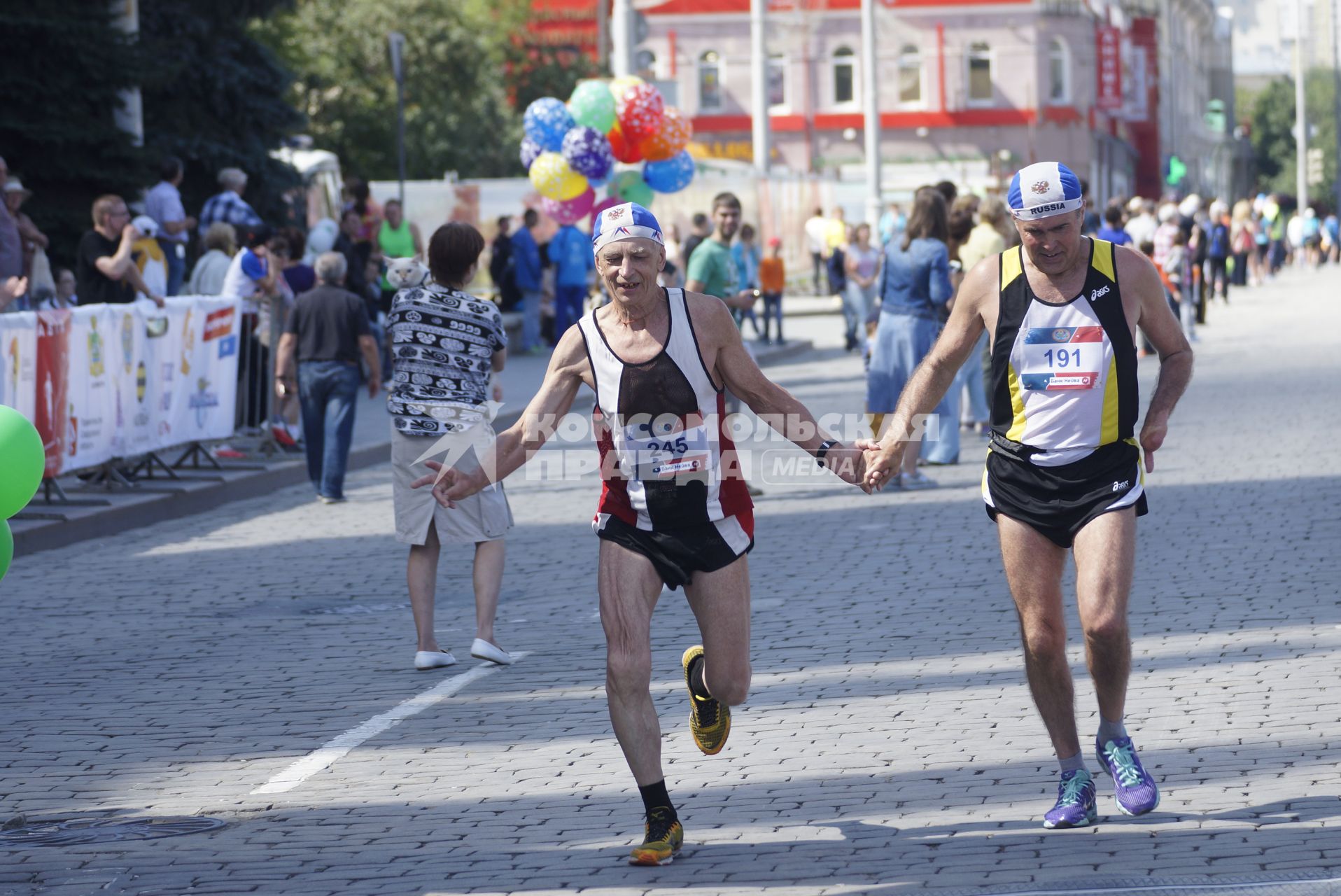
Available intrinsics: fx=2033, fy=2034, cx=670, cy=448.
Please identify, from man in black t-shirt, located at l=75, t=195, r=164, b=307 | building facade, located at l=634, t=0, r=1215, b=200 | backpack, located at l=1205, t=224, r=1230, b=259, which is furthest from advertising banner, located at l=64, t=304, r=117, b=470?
building facade, located at l=634, t=0, r=1215, b=200

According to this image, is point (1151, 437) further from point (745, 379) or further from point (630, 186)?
point (630, 186)

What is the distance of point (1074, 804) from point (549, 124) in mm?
17570

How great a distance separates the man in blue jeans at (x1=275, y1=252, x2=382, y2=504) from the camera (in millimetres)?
13234

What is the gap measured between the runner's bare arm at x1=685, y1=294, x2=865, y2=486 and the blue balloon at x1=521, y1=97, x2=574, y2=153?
16.7 meters

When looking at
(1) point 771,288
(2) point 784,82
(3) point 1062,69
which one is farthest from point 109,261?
(3) point 1062,69

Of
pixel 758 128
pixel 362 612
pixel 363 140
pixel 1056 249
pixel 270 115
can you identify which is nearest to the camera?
pixel 1056 249

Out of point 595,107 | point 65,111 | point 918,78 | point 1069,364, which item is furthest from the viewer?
point 918,78

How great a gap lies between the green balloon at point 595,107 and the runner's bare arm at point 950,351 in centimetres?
1615

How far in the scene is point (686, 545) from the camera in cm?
569

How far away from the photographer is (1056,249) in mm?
5672

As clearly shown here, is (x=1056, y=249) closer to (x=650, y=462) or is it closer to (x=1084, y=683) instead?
(x=650, y=462)

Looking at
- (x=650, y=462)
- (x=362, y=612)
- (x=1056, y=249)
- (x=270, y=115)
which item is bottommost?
(x=362, y=612)

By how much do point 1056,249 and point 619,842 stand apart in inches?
81.3

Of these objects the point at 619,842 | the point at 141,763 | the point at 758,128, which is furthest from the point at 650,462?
the point at 758,128
